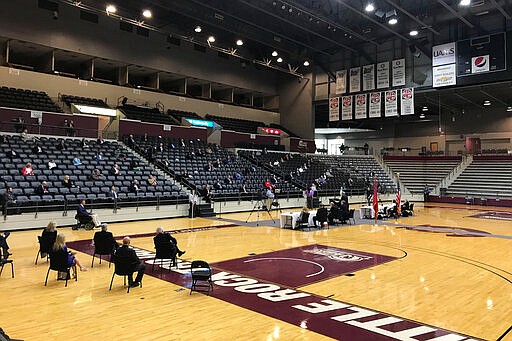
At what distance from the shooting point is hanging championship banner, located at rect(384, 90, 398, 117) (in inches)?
1068

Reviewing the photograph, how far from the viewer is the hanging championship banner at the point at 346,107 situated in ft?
97.8

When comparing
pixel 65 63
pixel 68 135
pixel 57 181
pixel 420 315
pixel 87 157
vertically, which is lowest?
pixel 420 315

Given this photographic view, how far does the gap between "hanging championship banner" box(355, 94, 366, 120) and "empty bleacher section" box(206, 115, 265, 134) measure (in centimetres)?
964

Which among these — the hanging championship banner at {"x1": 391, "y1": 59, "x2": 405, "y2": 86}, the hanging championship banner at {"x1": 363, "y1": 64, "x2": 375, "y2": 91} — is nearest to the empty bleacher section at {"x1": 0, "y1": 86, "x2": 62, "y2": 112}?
the hanging championship banner at {"x1": 363, "y1": 64, "x2": 375, "y2": 91}

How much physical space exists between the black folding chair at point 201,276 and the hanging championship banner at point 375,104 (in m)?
23.6

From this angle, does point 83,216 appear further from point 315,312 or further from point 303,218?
point 315,312

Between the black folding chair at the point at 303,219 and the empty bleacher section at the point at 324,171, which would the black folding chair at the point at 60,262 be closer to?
the black folding chair at the point at 303,219

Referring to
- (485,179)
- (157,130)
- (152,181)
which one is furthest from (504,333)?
(485,179)

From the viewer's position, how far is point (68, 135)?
880 inches

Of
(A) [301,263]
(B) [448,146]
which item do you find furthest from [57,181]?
(B) [448,146]

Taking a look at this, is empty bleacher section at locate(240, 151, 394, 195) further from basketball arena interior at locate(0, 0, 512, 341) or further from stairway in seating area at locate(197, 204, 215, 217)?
stairway in seating area at locate(197, 204, 215, 217)

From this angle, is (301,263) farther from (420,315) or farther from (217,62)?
(217,62)

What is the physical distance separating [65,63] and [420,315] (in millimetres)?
29387

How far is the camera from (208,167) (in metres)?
24.1
